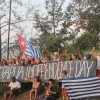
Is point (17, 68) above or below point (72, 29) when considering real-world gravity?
below

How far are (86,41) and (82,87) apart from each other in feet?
87.4

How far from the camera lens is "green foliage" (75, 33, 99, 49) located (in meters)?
37.9

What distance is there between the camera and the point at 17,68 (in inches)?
688

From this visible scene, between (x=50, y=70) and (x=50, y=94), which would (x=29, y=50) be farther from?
(x=50, y=94)

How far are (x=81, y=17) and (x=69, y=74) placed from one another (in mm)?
36843

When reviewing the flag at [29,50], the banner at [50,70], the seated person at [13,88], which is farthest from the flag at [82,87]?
the flag at [29,50]

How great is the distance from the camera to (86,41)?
38.1 meters

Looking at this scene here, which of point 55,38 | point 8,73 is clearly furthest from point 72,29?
point 8,73

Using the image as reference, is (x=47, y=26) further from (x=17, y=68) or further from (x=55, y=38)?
(x=17, y=68)

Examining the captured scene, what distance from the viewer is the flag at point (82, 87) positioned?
37.3ft

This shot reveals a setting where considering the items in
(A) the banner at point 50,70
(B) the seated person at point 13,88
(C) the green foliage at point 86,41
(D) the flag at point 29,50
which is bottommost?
(B) the seated person at point 13,88

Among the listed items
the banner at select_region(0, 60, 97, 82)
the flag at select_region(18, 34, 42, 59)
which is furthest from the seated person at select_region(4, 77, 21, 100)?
the flag at select_region(18, 34, 42, 59)

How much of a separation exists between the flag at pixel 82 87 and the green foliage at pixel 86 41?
25900 millimetres

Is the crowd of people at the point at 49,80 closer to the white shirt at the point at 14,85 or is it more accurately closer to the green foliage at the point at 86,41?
the white shirt at the point at 14,85
